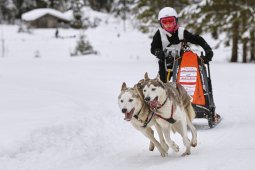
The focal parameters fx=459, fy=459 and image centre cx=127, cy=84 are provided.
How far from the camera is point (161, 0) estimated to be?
27.3 m

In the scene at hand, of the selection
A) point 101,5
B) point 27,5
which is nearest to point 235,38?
point 27,5

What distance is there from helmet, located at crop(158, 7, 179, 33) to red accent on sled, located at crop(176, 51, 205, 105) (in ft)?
1.68

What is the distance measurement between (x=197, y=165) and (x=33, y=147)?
2321 mm

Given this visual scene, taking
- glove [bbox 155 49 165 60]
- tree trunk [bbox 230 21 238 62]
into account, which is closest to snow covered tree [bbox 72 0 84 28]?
tree trunk [bbox 230 21 238 62]

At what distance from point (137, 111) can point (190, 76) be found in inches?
73.2

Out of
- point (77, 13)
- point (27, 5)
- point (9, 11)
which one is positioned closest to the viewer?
point (9, 11)

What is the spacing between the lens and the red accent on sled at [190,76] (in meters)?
7.17

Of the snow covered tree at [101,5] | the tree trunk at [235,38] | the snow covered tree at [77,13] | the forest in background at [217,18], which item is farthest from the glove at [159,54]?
the snow covered tree at [101,5]

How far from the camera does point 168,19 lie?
6.88m

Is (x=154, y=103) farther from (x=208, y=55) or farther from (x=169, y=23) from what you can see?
(x=208, y=55)

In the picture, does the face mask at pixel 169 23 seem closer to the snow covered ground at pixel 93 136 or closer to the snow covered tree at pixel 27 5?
the snow covered ground at pixel 93 136

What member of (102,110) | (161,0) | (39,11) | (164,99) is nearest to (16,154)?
(164,99)

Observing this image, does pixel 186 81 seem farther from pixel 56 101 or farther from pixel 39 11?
pixel 39 11

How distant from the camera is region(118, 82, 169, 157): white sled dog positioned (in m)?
5.50
